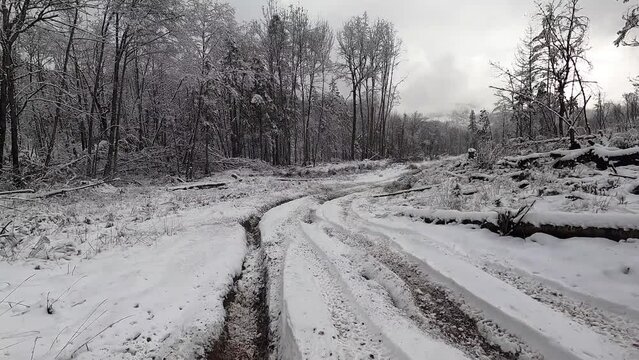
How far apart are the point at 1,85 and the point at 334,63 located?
2444 centimetres

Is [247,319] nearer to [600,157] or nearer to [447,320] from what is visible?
[447,320]

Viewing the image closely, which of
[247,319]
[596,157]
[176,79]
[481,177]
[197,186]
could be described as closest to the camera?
[247,319]

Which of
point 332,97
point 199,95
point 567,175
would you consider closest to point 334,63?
point 332,97

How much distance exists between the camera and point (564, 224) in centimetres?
468

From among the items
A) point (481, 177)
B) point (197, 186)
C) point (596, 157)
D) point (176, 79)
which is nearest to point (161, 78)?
point (176, 79)

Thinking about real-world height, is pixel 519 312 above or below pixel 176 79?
below

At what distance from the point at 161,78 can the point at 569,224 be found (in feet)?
85.1

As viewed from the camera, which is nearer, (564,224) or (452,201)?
(564,224)

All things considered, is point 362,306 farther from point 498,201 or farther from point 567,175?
point 567,175

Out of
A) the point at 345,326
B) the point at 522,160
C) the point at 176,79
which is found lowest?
the point at 345,326

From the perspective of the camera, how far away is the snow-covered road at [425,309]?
299cm

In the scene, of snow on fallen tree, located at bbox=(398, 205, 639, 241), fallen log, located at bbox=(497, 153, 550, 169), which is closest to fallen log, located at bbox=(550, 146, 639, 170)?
fallen log, located at bbox=(497, 153, 550, 169)

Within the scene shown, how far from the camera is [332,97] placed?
117 ft

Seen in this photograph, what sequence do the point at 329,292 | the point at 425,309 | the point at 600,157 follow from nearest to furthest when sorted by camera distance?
1. the point at 425,309
2. the point at 329,292
3. the point at 600,157
